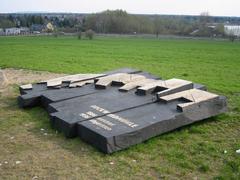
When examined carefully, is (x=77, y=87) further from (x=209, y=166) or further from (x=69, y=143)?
(x=209, y=166)

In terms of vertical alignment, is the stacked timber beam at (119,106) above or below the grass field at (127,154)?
above

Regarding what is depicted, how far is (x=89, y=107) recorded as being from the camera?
8094 mm

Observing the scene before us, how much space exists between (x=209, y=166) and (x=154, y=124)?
151cm

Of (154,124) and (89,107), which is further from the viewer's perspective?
(89,107)

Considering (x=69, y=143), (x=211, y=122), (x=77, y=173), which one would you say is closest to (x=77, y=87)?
(x=69, y=143)

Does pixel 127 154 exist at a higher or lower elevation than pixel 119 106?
lower

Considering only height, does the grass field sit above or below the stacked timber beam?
below

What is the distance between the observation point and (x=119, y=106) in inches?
316

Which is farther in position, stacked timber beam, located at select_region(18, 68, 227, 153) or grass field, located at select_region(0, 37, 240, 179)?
stacked timber beam, located at select_region(18, 68, 227, 153)

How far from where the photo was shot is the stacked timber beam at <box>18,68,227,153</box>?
261 inches

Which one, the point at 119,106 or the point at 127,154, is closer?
the point at 127,154

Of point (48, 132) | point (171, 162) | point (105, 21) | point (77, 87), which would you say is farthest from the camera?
point (105, 21)

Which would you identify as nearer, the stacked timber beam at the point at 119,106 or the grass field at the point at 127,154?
the grass field at the point at 127,154

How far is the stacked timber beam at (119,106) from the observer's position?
21.7 ft
